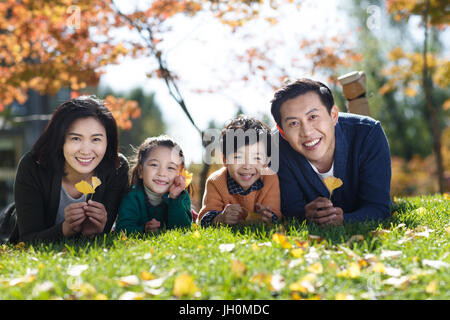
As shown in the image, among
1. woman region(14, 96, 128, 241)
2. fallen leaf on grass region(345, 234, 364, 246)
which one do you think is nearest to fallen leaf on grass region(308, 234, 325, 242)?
fallen leaf on grass region(345, 234, 364, 246)

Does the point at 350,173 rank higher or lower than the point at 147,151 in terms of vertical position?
lower

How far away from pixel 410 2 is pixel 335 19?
2.37 m

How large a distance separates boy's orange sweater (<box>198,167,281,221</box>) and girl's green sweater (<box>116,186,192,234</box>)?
20 cm

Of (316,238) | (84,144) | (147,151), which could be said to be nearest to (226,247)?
(316,238)

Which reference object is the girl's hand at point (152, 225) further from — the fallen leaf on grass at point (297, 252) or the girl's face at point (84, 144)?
the fallen leaf on grass at point (297, 252)

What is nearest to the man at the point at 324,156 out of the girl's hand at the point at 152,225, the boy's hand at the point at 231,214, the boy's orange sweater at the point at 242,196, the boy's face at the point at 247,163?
the boy's orange sweater at the point at 242,196

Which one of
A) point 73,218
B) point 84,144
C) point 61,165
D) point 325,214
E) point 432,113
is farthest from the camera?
point 432,113

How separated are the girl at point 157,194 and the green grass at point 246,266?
0.56 m

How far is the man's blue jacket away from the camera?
3.55 meters

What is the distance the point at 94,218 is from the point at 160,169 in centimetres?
76

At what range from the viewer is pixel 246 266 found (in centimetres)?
215

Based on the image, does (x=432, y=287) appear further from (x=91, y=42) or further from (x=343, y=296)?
(x=91, y=42)
